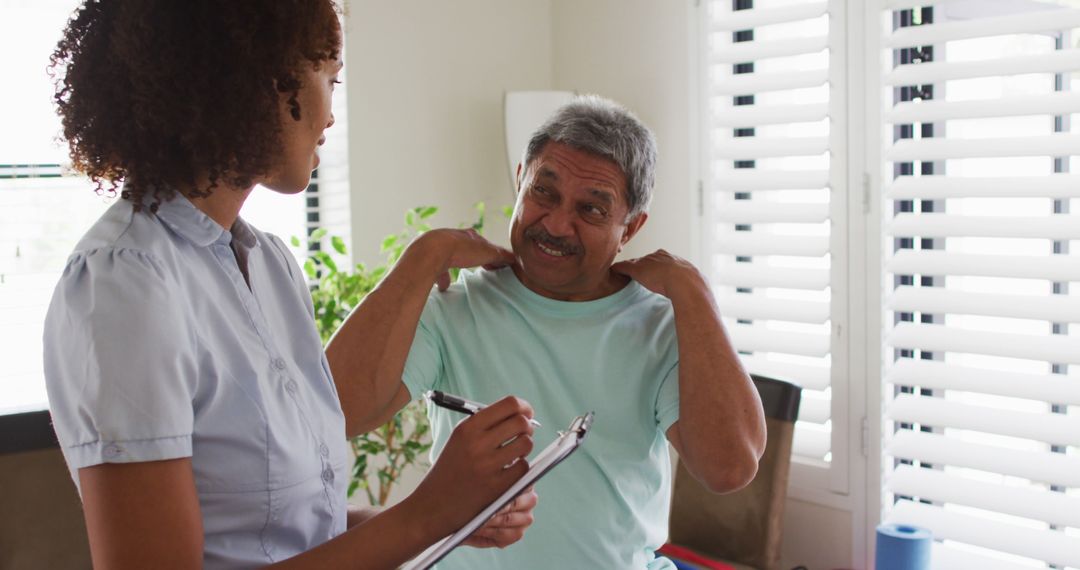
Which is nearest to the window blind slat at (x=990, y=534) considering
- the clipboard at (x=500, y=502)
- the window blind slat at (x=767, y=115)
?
the window blind slat at (x=767, y=115)

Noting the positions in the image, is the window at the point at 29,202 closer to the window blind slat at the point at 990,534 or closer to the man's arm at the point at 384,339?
the man's arm at the point at 384,339

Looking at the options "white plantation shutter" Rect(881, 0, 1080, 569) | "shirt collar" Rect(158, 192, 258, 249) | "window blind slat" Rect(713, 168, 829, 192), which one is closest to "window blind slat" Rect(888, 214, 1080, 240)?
"white plantation shutter" Rect(881, 0, 1080, 569)

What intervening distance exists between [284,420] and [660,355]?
2.79ft

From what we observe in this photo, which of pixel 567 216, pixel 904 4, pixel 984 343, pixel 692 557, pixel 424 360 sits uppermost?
pixel 904 4

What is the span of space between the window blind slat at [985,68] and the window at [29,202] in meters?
2.08

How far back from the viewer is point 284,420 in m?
0.95

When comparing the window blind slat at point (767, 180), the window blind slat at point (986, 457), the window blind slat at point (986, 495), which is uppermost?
the window blind slat at point (767, 180)

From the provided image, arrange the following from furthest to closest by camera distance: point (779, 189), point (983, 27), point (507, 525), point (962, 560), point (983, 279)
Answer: point (779, 189) → point (983, 279) → point (962, 560) → point (983, 27) → point (507, 525)

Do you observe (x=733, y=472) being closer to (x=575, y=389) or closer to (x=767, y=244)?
(x=575, y=389)

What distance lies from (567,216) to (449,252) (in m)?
0.21

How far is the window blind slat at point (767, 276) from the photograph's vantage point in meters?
2.75

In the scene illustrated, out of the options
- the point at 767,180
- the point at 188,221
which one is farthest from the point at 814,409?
the point at 188,221

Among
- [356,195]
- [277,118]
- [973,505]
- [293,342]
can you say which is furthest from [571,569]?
[356,195]

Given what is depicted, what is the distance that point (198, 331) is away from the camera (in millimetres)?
879
